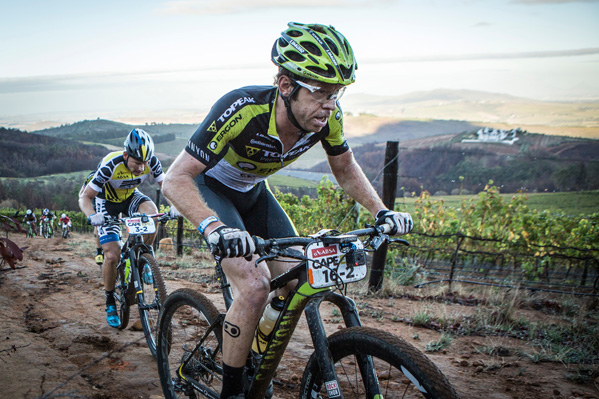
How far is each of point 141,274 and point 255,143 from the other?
2625 mm

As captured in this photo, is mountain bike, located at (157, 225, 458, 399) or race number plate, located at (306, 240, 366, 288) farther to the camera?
race number plate, located at (306, 240, 366, 288)

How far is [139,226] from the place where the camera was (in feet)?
14.0

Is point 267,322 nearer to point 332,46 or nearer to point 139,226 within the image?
point 332,46

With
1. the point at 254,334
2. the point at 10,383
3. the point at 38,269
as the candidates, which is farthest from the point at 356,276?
the point at 38,269

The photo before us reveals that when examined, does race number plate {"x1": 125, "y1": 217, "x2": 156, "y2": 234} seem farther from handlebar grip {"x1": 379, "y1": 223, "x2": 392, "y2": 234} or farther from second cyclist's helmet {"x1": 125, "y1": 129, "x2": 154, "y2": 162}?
handlebar grip {"x1": 379, "y1": 223, "x2": 392, "y2": 234}

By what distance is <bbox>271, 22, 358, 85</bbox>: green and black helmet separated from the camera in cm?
217

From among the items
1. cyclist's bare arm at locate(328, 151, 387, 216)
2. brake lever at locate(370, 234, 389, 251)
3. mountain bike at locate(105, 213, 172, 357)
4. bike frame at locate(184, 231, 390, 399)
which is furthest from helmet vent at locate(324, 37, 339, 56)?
mountain bike at locate(105, 213, 172, 357)

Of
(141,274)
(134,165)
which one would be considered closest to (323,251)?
(141,274)

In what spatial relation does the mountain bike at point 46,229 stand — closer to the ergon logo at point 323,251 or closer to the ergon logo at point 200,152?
the ergon logo at point 200,152

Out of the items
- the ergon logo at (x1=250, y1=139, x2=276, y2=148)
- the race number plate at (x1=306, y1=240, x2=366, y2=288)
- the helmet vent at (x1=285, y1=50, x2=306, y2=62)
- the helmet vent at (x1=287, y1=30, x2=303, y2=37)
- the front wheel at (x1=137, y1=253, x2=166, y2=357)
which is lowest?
the front wheel at (x1=137, y1=253, x2=166, y2=357)

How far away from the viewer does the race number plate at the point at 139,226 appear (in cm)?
424

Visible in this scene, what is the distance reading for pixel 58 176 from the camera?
2148 centimetres

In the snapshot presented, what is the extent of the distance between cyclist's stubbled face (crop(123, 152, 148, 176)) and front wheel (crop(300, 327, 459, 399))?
3.58 m

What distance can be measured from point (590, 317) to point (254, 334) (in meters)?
5.52
